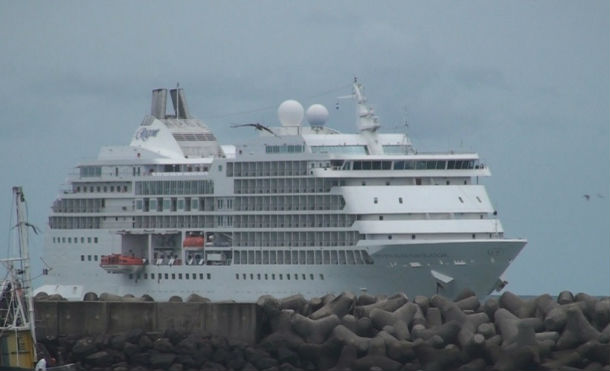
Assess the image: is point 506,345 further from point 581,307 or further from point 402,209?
point 402,209

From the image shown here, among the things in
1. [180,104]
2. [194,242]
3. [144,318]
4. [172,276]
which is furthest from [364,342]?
[180,104]

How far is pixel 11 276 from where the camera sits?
145 feet

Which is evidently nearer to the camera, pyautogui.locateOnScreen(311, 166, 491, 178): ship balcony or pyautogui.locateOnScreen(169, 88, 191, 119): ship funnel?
pyautogui.locateOnScreen(311, 166, 491, 178): ship balcony

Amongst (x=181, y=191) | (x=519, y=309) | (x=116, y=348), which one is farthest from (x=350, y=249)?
(x=116, y=348)

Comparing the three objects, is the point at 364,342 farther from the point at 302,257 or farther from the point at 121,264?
the point at 121,264

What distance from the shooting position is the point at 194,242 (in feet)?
235

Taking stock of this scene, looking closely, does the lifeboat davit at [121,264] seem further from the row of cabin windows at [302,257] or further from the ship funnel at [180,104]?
the ship funnel at [180,104]

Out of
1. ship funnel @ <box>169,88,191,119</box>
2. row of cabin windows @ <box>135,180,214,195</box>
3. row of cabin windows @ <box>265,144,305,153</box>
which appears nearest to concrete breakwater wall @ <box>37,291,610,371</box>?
row of cabin windows @ <box>265,144,305,153</box>

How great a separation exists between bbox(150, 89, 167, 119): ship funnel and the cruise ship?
0.32 metres

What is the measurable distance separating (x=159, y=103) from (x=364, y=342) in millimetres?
33675

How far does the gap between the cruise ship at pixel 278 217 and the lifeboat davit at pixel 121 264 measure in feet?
0.18

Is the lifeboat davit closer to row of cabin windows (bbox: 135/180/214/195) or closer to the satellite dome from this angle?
row of cabin windows (bbox: 135/180/214/195)

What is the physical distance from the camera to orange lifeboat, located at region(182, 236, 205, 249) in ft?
235

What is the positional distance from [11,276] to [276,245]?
26226 mm
